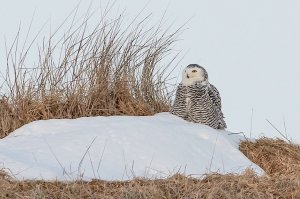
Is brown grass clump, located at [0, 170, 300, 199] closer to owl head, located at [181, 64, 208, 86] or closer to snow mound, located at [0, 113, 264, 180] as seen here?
snow mound, located at [0, 113, 264, 180]

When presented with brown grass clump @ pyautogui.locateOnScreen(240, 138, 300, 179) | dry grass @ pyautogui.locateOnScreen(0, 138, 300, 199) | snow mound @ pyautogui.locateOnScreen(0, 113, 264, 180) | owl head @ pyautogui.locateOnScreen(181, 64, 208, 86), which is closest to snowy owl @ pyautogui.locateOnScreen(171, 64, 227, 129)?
owl head @ pyautogui.locateOnScreen(181, 64, 208, 86)

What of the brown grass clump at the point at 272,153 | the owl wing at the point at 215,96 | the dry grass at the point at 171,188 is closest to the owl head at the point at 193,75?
the owl wing at the point at 215,96

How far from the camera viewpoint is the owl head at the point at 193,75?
613 centimetres

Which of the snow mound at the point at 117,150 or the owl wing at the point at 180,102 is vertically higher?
the owl wing at the point at 180,102

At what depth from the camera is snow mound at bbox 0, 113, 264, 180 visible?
4.84m

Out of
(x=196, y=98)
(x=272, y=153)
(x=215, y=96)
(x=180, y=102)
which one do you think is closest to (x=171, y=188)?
(x=196, y=98)

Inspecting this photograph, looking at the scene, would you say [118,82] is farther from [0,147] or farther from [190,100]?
[0,147]

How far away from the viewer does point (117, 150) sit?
205 inches

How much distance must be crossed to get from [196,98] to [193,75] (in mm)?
225

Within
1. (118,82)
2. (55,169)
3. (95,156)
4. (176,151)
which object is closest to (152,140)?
(176,151)

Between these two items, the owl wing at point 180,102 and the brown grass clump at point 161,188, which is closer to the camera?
the brown grass clump at point 161,188

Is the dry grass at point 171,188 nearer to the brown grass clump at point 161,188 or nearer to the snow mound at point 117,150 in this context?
the brown grass clump at point 161,188

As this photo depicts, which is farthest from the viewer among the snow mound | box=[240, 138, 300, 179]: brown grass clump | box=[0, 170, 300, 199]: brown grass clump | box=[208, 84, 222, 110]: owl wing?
box=[208, 84, 222, 110]: owl wing

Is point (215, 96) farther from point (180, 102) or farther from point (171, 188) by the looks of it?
point (171, 188)
